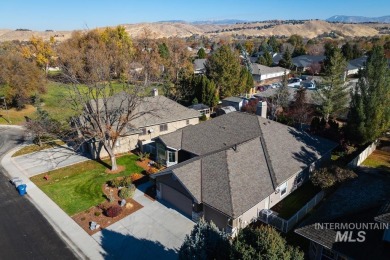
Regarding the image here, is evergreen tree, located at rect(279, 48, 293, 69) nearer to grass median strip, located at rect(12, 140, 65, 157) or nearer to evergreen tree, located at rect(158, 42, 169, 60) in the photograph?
evergreen tree, located at rect(158, 42, 169, 60)

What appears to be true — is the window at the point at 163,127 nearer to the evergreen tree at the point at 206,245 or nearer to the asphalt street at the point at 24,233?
the asphalt street at the point at 24,233

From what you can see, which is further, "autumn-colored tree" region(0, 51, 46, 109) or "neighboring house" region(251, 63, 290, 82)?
"neighboring house" region(251, 63, 290, 82)

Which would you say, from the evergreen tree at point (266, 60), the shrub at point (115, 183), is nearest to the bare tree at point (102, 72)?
the shrub at point (115, 183)

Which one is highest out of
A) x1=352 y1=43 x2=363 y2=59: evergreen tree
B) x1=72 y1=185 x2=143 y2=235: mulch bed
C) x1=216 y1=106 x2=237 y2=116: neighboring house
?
x1=352 y1=43 x2=363 y2=59: evergreen tree

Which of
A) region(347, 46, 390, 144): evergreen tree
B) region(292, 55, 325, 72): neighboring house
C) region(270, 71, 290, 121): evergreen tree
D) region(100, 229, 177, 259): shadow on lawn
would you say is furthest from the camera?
region(292, 55, 325, 72): neighboring house

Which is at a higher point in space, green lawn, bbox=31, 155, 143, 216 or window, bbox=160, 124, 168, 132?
window, bbox=160, 124, 168, 132

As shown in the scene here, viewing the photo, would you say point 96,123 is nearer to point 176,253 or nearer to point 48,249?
point 48,249

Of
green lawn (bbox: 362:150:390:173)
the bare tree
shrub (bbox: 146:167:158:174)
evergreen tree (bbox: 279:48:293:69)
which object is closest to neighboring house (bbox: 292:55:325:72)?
evergreen tree (bbox: 279:48:293:69)

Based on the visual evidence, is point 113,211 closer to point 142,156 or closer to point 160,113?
point 142,156
